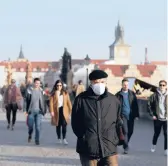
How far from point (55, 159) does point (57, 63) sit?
173396mm

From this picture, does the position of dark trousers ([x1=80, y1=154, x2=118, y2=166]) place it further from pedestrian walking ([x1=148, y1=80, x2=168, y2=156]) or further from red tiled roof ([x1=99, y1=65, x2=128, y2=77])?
red tiled roof ([x1=99, y1=65, x2=128, y2=77])

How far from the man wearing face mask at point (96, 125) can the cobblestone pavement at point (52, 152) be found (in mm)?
3481

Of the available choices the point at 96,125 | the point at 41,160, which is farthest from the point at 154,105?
the point at 96,125

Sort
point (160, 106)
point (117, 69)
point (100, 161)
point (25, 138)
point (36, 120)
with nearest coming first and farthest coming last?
1. point (100, 161)
2. point (160, 106)
3. point (36, 120)
4. point (25, 138)
5. point (117, 69)

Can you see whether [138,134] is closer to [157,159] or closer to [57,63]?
[157,159]

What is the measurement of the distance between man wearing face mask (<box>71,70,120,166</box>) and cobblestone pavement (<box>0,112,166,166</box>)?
348cm

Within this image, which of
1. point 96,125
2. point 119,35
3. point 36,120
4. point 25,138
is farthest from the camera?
point 119,35

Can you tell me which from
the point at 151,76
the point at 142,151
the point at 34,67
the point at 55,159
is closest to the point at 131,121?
the point at 142,151

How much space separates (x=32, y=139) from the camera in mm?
13219

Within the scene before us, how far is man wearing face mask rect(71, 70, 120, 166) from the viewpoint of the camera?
548 centimetres

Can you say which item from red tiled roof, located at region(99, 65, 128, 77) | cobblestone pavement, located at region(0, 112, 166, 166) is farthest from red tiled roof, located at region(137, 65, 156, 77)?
cobblestone pavement, located at region(0, 112, 166, 166)

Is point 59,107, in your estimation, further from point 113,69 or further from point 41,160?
point 113,69

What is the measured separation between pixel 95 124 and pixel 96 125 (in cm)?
→ 1

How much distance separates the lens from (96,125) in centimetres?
551
